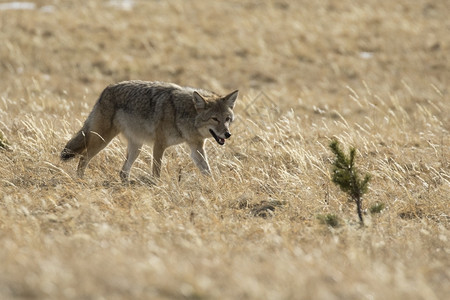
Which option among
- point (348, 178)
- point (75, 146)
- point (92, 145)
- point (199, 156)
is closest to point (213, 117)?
point (199, 156)

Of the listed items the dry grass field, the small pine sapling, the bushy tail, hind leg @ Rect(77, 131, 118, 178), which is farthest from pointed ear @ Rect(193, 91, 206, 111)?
the small pine sapling

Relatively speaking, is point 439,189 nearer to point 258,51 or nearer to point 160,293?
point 160,293

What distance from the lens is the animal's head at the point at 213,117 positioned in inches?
340

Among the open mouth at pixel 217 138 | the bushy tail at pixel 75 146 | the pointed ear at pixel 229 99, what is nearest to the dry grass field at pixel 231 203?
the bushy tail at pixel 75 146

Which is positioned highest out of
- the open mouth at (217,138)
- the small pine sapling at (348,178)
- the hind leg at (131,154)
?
the small pine sapling at (348,178)

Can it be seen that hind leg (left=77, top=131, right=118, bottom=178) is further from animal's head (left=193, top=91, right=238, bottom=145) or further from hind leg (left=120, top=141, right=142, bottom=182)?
animal's head (left=193, top=91, right=238, bottom=145)

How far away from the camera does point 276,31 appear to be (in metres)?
24.0

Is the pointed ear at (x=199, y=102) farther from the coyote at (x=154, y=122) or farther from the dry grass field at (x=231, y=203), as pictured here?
the dry grass field at (x=231, y=203)

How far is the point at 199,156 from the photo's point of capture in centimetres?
883

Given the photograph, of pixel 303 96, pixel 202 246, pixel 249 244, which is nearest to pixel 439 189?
pixel 249 244

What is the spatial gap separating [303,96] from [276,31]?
24.5ft

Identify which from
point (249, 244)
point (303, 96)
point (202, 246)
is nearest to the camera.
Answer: point (202, 246)

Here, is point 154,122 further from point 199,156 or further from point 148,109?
point 199,156

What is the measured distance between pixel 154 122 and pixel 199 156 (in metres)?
0.72
